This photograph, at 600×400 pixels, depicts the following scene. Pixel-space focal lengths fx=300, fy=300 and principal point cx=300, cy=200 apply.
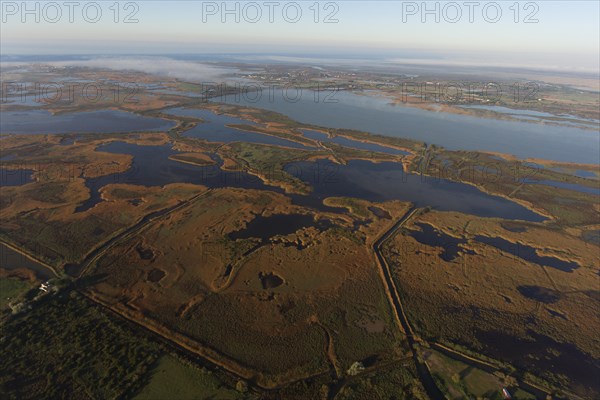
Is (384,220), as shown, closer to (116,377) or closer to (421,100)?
(116,377)

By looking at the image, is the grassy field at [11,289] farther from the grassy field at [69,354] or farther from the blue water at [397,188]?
the blue water at [397,188]

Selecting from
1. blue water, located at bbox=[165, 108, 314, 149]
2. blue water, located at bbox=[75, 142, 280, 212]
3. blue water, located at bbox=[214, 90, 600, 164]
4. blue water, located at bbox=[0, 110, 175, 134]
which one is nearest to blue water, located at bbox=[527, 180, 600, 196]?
blue water, located at bbox=[214, 90, 600, 164]

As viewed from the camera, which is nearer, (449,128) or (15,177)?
(15,177)

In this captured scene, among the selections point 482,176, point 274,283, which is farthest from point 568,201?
point 274,283

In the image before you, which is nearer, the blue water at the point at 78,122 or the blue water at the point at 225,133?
the blue water at the point at 225,133

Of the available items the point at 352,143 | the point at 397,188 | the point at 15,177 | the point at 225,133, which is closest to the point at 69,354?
the point at 15,177

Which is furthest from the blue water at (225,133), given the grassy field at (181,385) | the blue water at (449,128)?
the grassy field at (181,385)

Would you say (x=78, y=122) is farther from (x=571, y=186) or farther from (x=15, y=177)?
(x=571, y=186)

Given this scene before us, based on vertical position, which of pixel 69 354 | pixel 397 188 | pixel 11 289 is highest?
pixel 397 188

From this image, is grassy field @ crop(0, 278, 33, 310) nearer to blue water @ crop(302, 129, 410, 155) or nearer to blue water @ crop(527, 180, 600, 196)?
blue water @ crop(302, 129, 410, 155)
